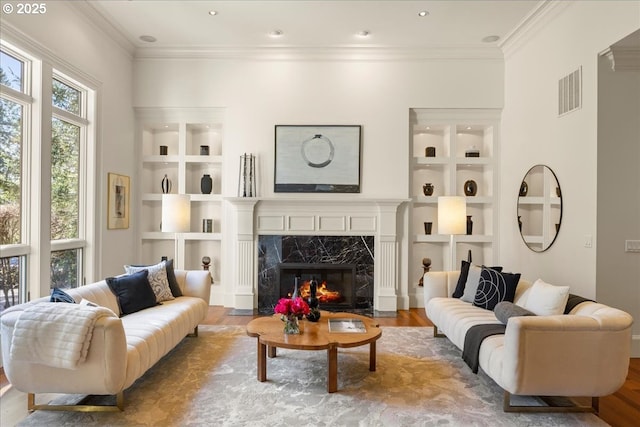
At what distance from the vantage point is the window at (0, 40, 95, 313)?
11.5ft

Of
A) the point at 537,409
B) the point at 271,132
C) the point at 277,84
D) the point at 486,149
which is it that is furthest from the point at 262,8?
the point at 537,409

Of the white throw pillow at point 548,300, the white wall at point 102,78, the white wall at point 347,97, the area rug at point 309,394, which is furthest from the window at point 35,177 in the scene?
the white throw pillow at point 548,300

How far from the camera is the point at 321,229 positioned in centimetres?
544

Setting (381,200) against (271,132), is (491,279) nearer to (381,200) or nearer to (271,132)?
(381,200)

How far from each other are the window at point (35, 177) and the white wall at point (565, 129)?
5136 millimetres

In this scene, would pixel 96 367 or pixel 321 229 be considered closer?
pixel 96 367

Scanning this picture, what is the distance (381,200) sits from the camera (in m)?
5.29

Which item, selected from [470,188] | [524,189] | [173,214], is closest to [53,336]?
[173,214]

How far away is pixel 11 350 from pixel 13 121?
7.24 ft

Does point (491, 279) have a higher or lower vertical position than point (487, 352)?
higher

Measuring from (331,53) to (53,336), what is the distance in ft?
15.2

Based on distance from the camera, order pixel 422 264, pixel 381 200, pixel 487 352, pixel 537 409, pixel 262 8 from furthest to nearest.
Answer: pixel 422 264
pixel 381 200
pixel 262 8
pixel 487 352
pixel 537 409

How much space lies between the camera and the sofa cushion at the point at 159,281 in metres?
3.90

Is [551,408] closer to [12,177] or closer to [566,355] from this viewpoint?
[566,355]
